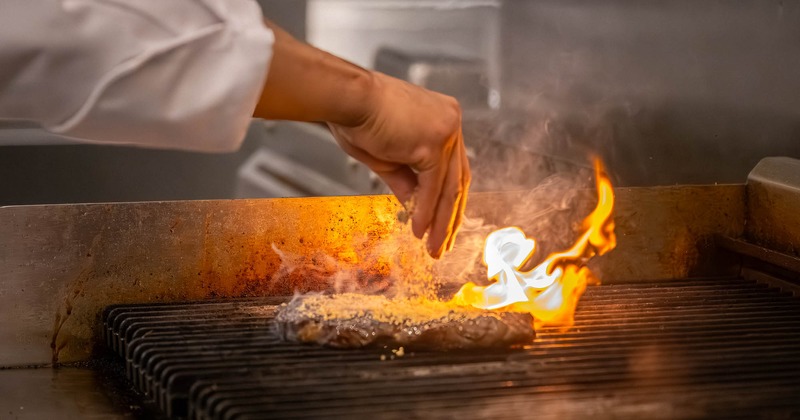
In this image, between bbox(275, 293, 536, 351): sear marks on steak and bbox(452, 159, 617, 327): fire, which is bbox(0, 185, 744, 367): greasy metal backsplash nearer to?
bbox(452, 159, 617, 327): fire

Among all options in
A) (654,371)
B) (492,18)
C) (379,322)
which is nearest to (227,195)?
(492,18)

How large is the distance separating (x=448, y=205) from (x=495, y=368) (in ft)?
1.02

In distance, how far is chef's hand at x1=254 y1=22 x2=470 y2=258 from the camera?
152 cm

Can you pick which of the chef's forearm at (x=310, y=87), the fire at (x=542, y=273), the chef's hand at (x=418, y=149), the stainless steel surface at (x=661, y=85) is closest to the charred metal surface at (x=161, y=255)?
the fire at (x=542, y=273)

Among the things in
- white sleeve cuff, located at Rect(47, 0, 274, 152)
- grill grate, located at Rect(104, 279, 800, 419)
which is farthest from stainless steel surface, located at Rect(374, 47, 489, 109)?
white sleeve cuff, located at Rect(47, 0, 274, 152)

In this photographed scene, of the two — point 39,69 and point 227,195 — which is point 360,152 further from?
point 227,195

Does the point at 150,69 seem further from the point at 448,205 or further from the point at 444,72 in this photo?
the point at 444,72

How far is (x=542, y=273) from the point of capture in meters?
2.37

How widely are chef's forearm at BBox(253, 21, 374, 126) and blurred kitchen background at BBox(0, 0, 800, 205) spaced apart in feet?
5.46

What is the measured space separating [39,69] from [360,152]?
0.62 meters

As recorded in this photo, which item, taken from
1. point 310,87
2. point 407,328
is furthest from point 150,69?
point 407,328

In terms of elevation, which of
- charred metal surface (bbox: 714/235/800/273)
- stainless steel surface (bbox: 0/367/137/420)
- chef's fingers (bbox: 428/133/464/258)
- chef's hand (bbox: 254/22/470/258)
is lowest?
stainless steel surface (bbox: 0/367/137/420)

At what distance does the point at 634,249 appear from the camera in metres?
2.55

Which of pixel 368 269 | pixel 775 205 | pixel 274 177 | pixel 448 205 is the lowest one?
pixel 274 177
